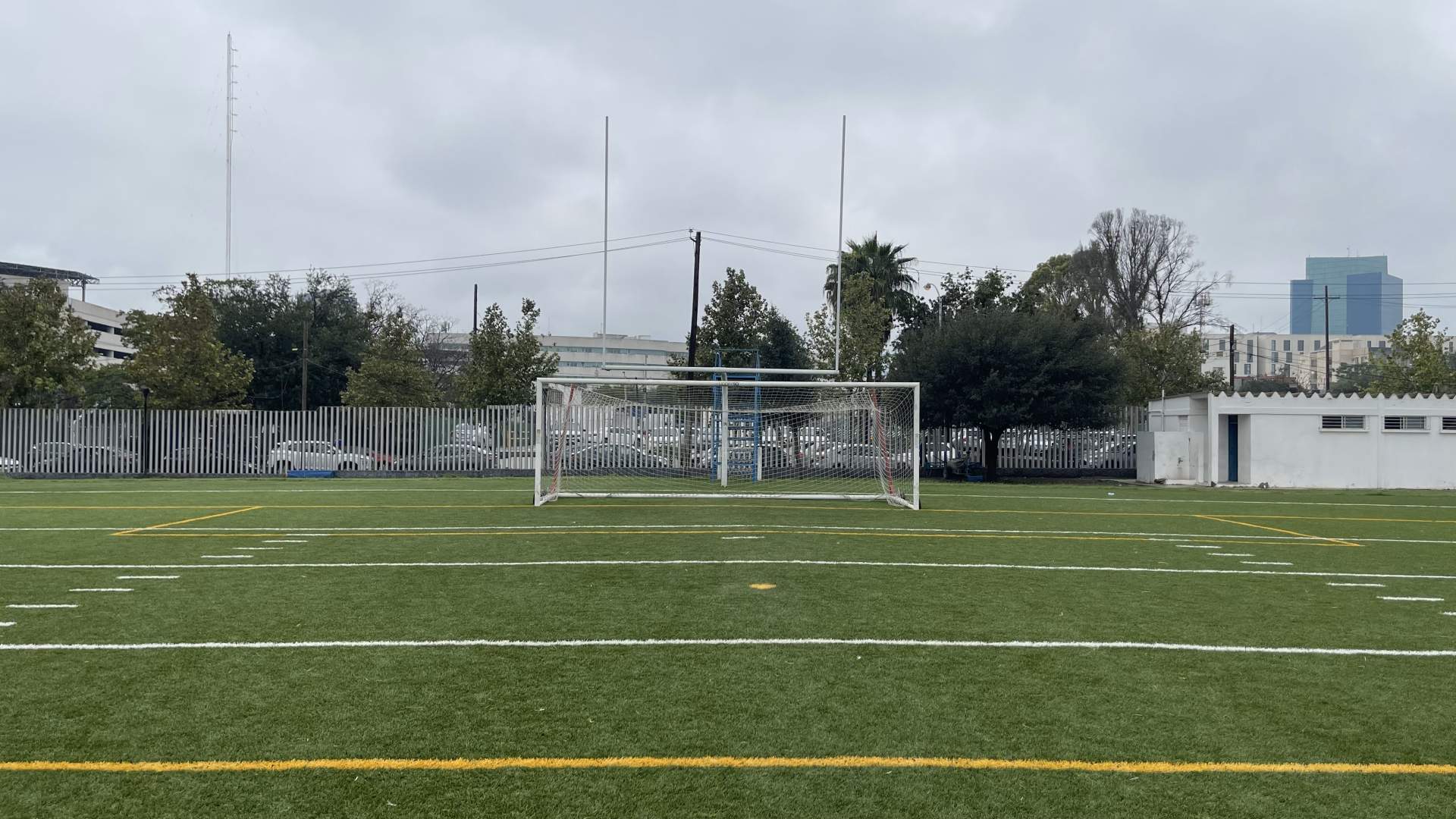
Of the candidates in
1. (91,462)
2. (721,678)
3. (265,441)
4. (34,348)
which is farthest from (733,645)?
(34,348)

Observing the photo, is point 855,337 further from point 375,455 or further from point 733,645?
point 733,645

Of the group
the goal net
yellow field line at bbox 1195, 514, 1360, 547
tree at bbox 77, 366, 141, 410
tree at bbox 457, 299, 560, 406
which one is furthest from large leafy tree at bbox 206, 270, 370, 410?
yellow field line at bbox 1195, 514, 1360, 547

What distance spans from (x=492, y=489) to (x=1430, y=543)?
58.9 ft

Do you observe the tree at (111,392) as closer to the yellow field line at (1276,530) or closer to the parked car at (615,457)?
the parked car at (615,457)

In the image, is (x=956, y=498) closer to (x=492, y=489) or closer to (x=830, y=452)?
(x=830, y=452)

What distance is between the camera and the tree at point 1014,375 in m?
31.4

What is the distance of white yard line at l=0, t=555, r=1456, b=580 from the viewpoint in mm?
10852

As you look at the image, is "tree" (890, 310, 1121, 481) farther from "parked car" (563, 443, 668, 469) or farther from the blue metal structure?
"parked car" (563, 443, 668, 469)

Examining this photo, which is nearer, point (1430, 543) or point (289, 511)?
point (1430, 543)

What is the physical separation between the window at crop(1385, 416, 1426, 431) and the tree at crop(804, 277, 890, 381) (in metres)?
17.1

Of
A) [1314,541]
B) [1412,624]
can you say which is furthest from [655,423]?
[1412,624]

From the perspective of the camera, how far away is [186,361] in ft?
112

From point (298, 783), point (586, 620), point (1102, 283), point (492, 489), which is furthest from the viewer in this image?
point (1102, 283)

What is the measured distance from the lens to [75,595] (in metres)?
9.12
